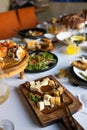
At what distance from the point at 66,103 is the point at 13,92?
290mm

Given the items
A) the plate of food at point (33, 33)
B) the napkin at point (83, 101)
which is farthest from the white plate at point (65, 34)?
the napkin at point (83, 101)

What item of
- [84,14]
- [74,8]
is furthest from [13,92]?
[74,8]

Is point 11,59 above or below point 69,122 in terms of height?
above

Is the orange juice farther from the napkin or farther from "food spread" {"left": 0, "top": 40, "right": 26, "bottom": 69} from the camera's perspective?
the napkin

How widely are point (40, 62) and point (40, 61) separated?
0.6 inches

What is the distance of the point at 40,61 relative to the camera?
1216 millimetres

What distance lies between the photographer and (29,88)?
98cm

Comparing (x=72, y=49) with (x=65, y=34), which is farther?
(x=65, y=34)

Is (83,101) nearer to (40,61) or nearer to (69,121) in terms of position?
(69,121)

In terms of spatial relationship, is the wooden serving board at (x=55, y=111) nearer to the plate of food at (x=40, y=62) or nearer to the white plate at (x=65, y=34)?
the plate of food at (x=40, y=62)

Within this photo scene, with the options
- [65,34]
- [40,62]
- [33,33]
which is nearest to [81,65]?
[40,62]

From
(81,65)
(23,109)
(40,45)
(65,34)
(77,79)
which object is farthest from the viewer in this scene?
(65,34)

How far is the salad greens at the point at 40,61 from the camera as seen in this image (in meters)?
1.18

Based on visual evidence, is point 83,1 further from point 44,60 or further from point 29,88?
point 29,88
